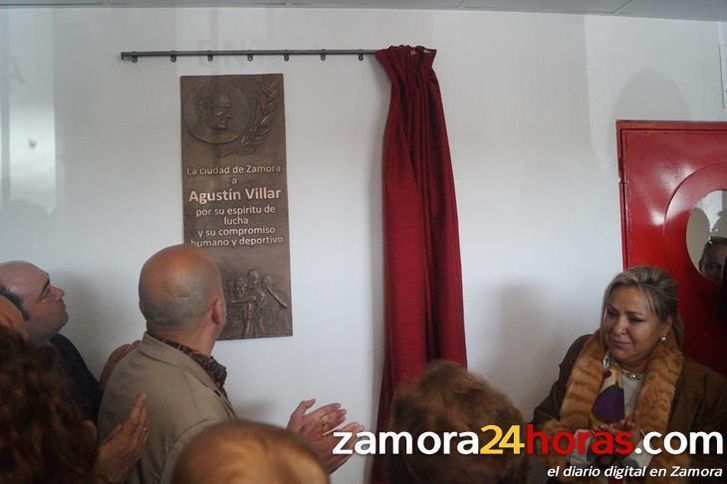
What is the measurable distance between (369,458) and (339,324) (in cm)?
59

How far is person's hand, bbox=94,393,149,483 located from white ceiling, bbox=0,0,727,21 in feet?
5.61

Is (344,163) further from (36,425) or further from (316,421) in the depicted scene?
(36,425)

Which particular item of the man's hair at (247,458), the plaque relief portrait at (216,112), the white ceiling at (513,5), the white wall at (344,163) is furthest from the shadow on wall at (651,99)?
the man's hair at (247,458)

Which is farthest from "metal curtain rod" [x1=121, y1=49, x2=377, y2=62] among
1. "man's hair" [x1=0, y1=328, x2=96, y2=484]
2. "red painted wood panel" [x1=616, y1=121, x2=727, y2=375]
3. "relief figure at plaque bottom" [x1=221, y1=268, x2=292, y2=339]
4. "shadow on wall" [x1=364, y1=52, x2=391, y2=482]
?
"man's hair" [x1=0, y1=328, x2=96, y2=484]

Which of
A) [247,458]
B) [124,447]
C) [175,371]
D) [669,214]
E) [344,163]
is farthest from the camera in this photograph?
[669,214]

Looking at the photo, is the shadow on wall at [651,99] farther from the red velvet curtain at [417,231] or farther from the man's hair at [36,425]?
the man's hair at [36,425]

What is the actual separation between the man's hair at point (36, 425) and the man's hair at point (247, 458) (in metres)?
0.23

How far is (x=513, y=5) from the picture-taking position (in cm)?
222

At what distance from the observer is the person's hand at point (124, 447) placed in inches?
41.7

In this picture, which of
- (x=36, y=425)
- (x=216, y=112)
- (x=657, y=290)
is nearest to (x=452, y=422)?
(x=36, y=425)

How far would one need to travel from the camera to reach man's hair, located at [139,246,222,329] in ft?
4.19

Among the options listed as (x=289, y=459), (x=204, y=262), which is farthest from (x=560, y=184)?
(x=289, y=459)

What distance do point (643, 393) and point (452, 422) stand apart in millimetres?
1102

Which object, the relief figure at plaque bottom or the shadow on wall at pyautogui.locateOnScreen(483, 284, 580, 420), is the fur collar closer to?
the shadow on wall at pyautogui.locateOnScreen(483, 284, 580, 420)
